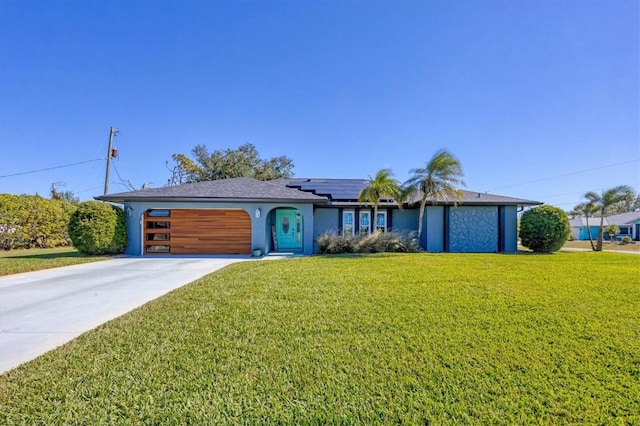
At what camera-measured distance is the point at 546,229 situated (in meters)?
15.2

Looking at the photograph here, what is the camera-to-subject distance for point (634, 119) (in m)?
16.7

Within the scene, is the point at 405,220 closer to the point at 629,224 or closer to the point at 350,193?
the point at 350,193

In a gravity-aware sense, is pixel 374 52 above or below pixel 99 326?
above

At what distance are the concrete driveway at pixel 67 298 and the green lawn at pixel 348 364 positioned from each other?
49 cm

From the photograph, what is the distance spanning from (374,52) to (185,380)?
15.2 metres

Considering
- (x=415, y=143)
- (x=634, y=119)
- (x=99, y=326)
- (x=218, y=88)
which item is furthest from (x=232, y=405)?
(x=634, y=119)

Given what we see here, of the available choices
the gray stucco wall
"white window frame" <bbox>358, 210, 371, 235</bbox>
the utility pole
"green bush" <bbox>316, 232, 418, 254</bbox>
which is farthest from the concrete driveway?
the utility pole

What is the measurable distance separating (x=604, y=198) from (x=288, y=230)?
2373 cm

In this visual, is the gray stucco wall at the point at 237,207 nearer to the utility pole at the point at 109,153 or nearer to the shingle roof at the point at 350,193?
the shingle roof at the point at 350,193

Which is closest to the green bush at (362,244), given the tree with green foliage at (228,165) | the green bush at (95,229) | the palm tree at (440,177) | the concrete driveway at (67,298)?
the palm tree at (440,177)

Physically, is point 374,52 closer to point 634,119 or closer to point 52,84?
point 634,119

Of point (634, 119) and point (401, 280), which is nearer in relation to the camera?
point (401, 280)

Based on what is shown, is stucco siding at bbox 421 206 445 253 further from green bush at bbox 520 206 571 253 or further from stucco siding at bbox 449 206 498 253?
green bush at bbox 520 206 571 253

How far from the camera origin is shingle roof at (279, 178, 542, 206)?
16.2m
